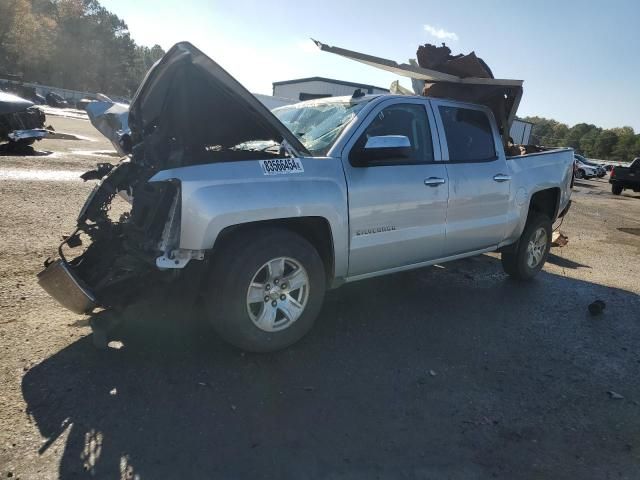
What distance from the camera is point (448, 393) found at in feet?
11.1

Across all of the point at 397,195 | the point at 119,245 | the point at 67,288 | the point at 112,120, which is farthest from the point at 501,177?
the point at 67,288

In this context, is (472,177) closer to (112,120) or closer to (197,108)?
(197,108)

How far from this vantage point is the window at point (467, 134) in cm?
478

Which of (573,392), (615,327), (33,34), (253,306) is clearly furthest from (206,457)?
(33,34)

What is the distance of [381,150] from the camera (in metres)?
3.84

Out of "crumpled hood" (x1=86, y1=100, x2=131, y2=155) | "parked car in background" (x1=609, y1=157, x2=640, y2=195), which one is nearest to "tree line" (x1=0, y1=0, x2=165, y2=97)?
"parked car in background" (x1=609, y1=157, x2=640, y2=195)

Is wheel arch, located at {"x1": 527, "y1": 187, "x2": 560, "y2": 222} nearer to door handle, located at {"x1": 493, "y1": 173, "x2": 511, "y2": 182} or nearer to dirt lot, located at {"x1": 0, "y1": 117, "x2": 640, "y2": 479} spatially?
door handle, located at {"x1": 493, "y1": 173, "x2": 511, "y2": 182}

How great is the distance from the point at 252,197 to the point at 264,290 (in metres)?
0.68

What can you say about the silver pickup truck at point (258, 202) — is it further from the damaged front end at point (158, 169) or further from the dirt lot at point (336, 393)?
the dirt lot at point (336, 393)

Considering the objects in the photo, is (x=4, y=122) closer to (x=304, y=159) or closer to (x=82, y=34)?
(x=304, y=159)

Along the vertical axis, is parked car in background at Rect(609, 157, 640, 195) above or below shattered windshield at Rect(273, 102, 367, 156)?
below

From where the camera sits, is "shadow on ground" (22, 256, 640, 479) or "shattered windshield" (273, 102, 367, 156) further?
"shattered windshield" (273, 102, 367, 156)

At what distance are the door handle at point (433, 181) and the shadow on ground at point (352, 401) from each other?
4.16ft

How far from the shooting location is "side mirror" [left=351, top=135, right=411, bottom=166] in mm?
3783
